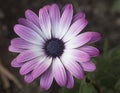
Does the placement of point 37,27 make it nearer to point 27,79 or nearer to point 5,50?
point 27,79

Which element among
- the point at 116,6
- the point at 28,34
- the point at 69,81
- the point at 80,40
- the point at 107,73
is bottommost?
the point at 107,73

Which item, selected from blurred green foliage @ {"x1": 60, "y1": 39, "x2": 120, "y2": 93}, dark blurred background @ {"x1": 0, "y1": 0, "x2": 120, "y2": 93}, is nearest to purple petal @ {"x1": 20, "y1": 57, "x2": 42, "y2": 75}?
blurred green foliage @ {"x1": 60, "y1": 39, "x2": 120, "y2": 93}

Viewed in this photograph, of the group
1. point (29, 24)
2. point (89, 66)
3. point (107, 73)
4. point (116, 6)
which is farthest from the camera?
point (116, 6)

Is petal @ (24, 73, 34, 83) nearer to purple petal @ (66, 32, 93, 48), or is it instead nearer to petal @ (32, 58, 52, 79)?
petal @ (32, 58, 52, 79)

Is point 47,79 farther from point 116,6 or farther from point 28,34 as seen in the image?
point 116,6

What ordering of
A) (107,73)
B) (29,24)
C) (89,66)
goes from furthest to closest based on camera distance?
(107,73) < (29,24) < (89,66)

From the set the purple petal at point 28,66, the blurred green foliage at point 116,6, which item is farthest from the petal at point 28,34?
the blurred green foliage at point 116,6

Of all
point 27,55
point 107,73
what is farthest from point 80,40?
point 107,73

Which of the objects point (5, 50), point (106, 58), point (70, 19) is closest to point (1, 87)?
point (5, 50)
